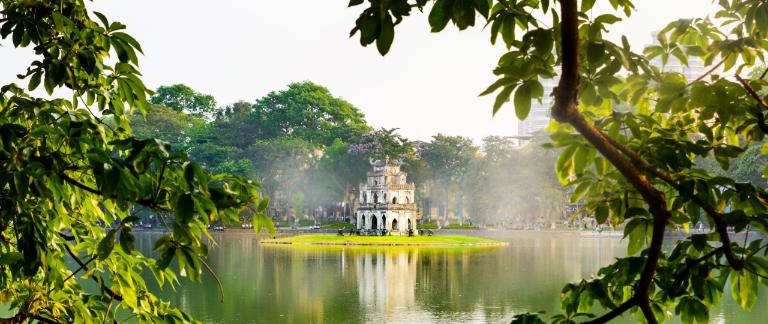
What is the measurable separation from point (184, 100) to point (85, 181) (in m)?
54.7

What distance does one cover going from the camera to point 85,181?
99.0 inches

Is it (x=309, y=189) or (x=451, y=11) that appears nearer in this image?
(x=451, y=11)

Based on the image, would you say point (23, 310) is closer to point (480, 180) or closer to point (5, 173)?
point (5, 173)

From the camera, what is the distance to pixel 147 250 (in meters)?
27.4

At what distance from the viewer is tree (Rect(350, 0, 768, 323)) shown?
4.20ft

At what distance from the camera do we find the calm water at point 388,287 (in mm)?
13453

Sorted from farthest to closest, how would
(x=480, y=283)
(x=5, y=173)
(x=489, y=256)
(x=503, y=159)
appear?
(x=503, y=159), (x=489, y=256), (x=480, y=283), (x=5, y=173)

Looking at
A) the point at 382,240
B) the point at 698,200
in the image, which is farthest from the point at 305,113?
the point at 698,200

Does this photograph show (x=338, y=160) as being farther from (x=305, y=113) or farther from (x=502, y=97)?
(x=502, y=97)

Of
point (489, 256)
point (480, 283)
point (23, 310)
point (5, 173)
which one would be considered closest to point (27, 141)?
point (5, 173)

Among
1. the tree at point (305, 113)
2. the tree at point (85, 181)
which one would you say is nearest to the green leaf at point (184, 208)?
the tree at point (85, 181)

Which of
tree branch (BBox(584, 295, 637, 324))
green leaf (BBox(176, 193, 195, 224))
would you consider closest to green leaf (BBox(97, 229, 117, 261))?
green leaf (BBox(176, 193, 195, 224))

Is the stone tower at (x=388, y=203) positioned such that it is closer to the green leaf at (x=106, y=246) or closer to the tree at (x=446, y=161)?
the tree at (x=446, y=161)

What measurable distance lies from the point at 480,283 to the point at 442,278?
1.47 m
